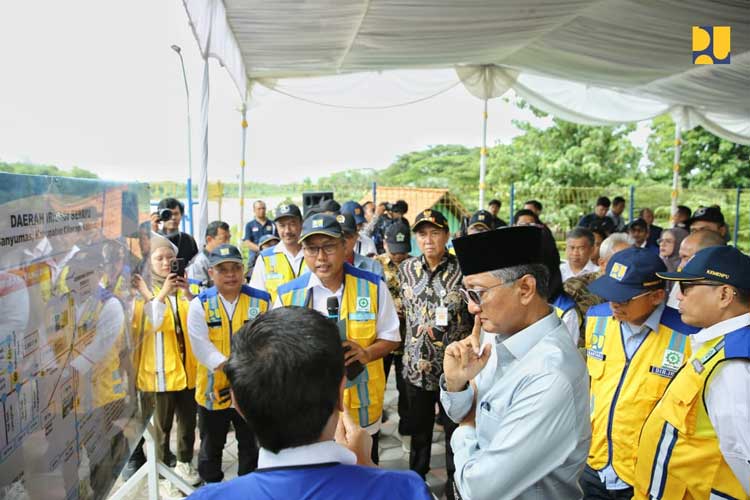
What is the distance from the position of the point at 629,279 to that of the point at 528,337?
Result: 1075 mm

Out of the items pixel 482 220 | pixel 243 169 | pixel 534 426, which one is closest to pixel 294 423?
pixel 534 426

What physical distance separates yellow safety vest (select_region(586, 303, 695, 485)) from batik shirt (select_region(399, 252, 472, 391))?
1107 mm

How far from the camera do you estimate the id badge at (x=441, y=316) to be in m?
3.38

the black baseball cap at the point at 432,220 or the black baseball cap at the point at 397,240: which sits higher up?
the black baseball cap at the point at 432,220

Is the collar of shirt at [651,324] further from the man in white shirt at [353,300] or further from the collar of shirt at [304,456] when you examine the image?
the collar of shirt at [304,456]

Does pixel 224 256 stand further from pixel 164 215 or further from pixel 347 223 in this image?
pixel 164 215

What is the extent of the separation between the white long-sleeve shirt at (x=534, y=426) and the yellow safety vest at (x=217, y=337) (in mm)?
2008

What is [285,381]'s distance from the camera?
106cm

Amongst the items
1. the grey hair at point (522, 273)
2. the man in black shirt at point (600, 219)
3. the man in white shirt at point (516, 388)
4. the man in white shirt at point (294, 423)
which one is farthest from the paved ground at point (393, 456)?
the man in black shirt at point (600, 219)

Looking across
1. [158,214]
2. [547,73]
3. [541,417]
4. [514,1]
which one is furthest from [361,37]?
[541,417]

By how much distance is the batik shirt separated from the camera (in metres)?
3.40

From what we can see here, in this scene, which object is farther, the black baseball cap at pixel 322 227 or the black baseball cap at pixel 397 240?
the black baseball cap at pixel 397 240

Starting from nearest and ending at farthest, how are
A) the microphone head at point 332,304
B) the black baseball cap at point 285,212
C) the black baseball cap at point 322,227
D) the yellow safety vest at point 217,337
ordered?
the microphone head at point 332,304 < the black baseball cap at point 322,227 < the yellow safety vest at point 217,337 < the black baseball cap at point 285,212

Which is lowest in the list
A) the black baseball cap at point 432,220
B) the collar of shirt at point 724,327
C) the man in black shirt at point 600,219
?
the collar of shirt at point 724,327
